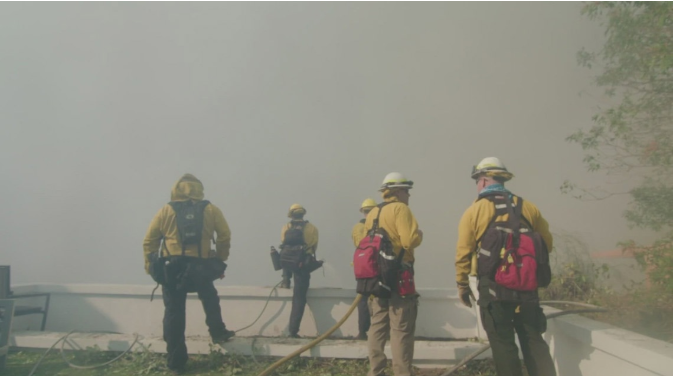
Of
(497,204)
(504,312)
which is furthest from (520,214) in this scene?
(504,312)

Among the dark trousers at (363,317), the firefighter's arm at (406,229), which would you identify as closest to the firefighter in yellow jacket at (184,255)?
the dark trousers at (363,317)

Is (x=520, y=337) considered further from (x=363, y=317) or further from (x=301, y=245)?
(x=301, y=245)

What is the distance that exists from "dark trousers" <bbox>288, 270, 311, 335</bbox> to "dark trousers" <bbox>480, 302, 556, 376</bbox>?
2.70 meters

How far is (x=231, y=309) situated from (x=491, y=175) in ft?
11.3

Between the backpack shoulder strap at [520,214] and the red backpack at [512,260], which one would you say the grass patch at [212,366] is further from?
the backpack shoulder strap at [520,214]

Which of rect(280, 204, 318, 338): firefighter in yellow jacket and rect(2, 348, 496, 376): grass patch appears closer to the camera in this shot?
rect(2, 348, 496, 376): grass patch

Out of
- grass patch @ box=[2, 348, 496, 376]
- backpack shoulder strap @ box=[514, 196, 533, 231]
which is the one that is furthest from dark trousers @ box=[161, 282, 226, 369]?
backpack shoulder strap @ box=[514, 196, 533, 231]

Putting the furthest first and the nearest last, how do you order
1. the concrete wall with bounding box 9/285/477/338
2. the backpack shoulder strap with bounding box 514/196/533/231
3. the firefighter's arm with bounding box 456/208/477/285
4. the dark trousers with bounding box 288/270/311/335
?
1. the concrete wall with bounding box 9/285/477/338
2. the dark trousers with bounding box 288/270/311/335
3. the firefighter's arm with bounding box 456/208/477/285
4. the backpack shoulder strap with bounding box 514/196/533/231

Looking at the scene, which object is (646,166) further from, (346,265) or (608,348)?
(346,265)

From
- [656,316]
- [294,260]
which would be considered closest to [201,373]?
[294,260]

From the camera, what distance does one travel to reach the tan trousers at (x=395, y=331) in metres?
3.50

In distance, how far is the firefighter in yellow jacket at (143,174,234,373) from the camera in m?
4.20

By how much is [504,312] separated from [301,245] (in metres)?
3.27

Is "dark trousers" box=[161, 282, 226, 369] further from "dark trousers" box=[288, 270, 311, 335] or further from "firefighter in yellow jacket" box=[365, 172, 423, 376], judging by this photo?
"firefighter in yellow jacket" box=[365, 172, 423, 376]
